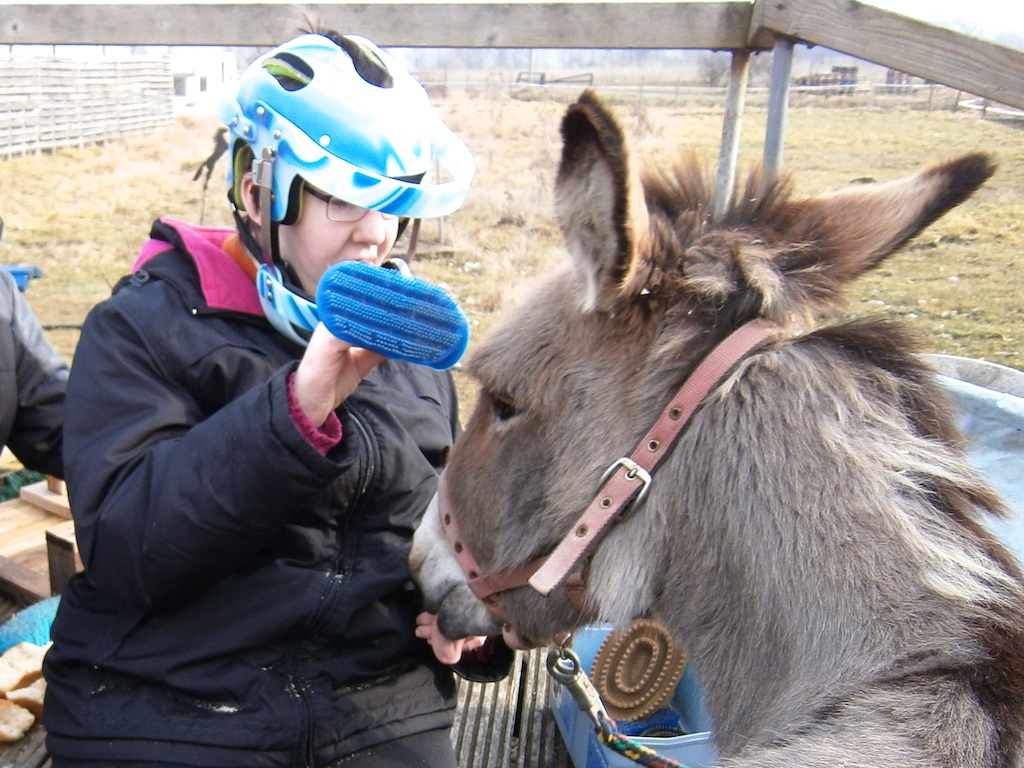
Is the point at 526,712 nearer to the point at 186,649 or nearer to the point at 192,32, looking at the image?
the point at 186,649

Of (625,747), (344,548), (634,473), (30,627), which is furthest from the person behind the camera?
(30,627)

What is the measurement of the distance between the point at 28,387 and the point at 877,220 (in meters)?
2.55

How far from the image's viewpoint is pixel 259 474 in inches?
68.5

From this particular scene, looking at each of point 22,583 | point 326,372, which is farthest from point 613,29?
point 22,583

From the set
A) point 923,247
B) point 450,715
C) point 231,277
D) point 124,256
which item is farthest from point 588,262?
point 124,256

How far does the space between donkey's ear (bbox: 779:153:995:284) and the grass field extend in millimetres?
279

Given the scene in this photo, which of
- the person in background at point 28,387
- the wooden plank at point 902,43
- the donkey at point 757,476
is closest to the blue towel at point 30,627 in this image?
the person in background at point 28,387

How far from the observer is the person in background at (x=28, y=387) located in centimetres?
283

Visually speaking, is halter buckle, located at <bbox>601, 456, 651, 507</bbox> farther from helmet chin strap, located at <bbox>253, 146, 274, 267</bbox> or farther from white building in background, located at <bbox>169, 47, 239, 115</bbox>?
white building in background, located at <bbox>169, 47, 239, 115</bbox>

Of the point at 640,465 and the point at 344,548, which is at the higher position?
the point at 640,465

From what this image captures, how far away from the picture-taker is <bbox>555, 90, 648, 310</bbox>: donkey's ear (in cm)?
131

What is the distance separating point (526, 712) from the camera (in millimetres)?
3141

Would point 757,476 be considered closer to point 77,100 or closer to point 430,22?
point 430,22

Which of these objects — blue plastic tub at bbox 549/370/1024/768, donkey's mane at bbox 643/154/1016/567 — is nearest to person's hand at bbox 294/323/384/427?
donkey's mane at bbox 643/154/1016/567
